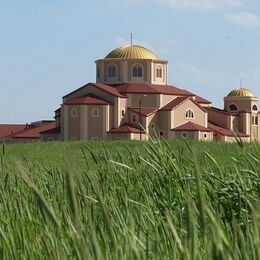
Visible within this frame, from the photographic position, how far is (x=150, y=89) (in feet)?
257

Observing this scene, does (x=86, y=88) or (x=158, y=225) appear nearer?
(x=158, y=225)

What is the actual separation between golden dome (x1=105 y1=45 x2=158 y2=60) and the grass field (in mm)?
78008

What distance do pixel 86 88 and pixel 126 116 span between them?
15.6 feet

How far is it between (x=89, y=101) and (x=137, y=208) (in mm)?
72484

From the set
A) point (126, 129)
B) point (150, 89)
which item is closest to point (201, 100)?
point (150, 89)

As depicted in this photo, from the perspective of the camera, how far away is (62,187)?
3.80m

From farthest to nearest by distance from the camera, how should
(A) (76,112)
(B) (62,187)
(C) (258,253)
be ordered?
1. (A) (76,112)
2. (B) (62,187)
3. (C) (258,253)

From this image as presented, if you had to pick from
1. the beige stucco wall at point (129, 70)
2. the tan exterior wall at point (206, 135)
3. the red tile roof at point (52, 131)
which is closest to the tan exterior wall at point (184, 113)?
the tan exterior wall at point (206, 135)

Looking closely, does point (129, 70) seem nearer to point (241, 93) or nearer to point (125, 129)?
point (125, 129)

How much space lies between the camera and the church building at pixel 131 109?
247 ft

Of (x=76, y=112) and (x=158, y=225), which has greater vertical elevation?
(x=76, y=112)

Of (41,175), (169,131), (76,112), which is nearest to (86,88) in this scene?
(76,112)

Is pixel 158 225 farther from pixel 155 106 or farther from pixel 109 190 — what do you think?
pixel 155 106

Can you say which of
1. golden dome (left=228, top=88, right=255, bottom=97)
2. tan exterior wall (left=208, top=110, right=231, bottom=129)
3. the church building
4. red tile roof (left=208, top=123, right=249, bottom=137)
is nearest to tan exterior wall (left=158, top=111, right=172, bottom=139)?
the church building
